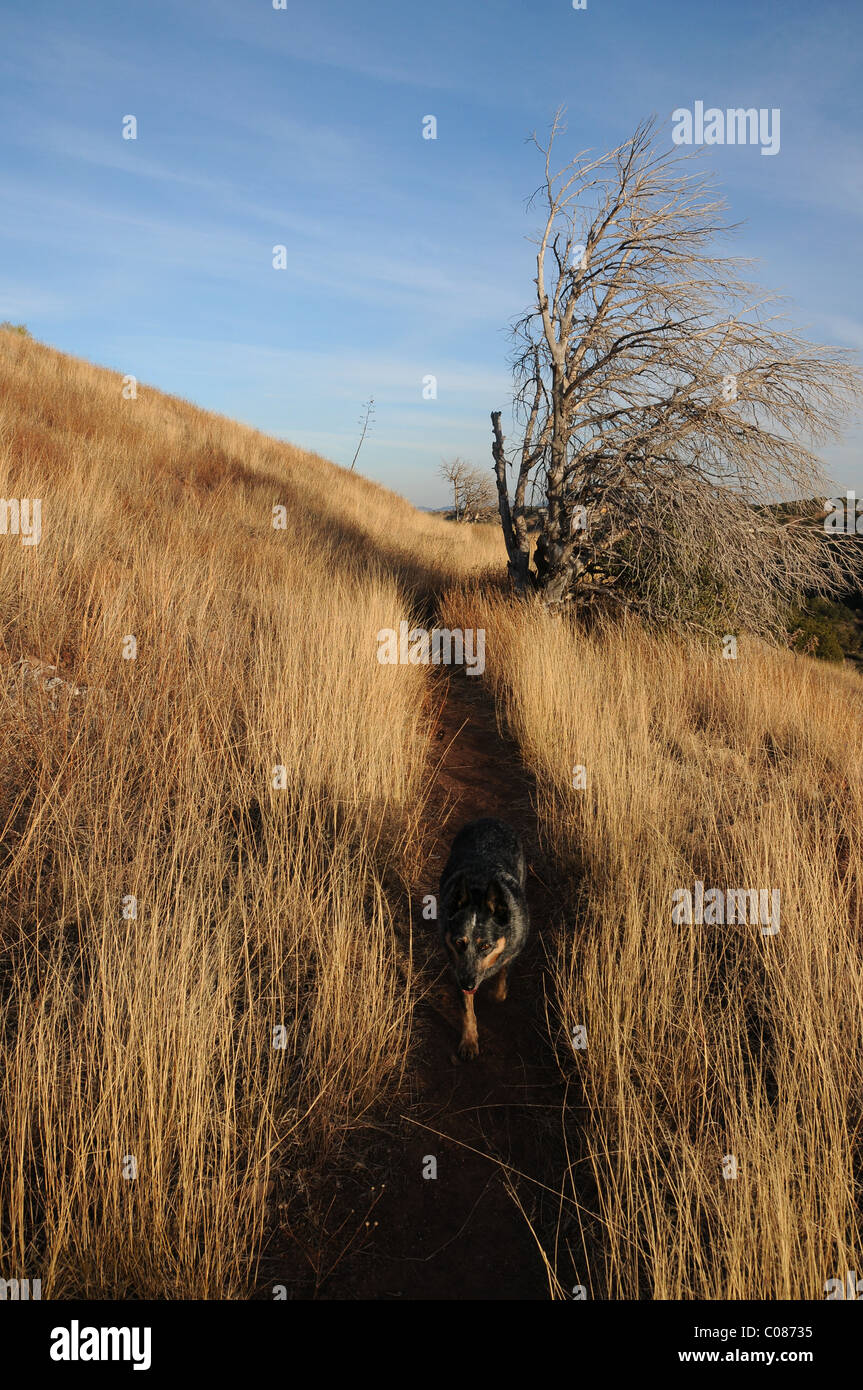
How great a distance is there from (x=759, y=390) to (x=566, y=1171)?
28.1 ft

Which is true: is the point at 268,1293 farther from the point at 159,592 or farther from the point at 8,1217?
the point at 159,592

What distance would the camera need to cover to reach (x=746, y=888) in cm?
394

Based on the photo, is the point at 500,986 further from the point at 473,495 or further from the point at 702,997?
the point at 473,495

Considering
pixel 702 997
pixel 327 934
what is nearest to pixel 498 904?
pixel 327 934

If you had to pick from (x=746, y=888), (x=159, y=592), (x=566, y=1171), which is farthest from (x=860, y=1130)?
(x=159, y=592)

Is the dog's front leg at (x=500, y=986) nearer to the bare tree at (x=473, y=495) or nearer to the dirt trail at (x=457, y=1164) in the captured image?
the dirt trail at (x=457, y=1164)

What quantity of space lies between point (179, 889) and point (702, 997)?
2392 millimetres

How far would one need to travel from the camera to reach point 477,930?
2977mm

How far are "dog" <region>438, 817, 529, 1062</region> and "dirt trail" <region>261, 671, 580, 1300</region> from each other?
0.15m

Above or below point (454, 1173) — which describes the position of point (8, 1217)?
above

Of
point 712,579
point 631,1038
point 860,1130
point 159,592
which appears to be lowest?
point 860,1130

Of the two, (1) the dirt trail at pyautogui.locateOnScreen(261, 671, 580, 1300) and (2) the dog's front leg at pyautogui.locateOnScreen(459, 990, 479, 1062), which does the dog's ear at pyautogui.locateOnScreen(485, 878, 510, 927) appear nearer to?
(2) the dog's front leg at pyautogui.locateOnScreen(459, 990, 479, 1062)

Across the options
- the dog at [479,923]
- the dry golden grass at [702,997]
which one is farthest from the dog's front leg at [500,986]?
the dry golden grass at [702,997]
